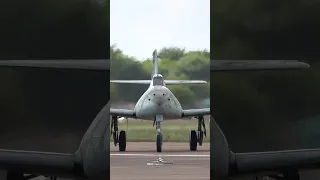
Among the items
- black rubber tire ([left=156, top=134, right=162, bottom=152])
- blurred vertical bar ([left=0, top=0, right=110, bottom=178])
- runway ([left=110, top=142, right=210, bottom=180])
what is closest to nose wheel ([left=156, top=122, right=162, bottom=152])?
black rubber tire ([left=156, top=134, right=162, bottom=152])

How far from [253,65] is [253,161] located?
1.78ft

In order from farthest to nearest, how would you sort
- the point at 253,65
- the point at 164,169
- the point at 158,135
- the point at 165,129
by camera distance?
1. the point at 158,135
2. the point at 165,129
3. the point at 164,169
4. the point at 253,65

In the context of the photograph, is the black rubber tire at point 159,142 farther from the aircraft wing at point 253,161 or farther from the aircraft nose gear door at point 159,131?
the aircraft wing at point 253,161

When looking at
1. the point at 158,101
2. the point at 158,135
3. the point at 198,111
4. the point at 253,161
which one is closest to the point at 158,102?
the point at 158,101

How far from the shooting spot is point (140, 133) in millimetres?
7660

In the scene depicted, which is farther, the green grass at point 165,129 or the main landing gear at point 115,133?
the green grass at point 165,129

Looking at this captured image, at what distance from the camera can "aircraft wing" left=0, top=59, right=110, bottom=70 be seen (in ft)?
9.45

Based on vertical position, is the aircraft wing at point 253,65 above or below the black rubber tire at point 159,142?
above

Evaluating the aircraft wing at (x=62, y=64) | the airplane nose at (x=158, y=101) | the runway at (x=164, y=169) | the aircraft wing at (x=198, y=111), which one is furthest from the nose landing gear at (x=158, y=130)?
the aircraft wing at (x=62, y=64)

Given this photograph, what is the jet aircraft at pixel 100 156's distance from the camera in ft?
9.30

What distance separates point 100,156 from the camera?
278cm

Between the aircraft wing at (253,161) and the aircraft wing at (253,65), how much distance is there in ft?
0.97

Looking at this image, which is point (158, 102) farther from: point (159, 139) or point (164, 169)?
point (164, 169)

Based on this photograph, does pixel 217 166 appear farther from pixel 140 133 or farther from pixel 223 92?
pixel 140 133
